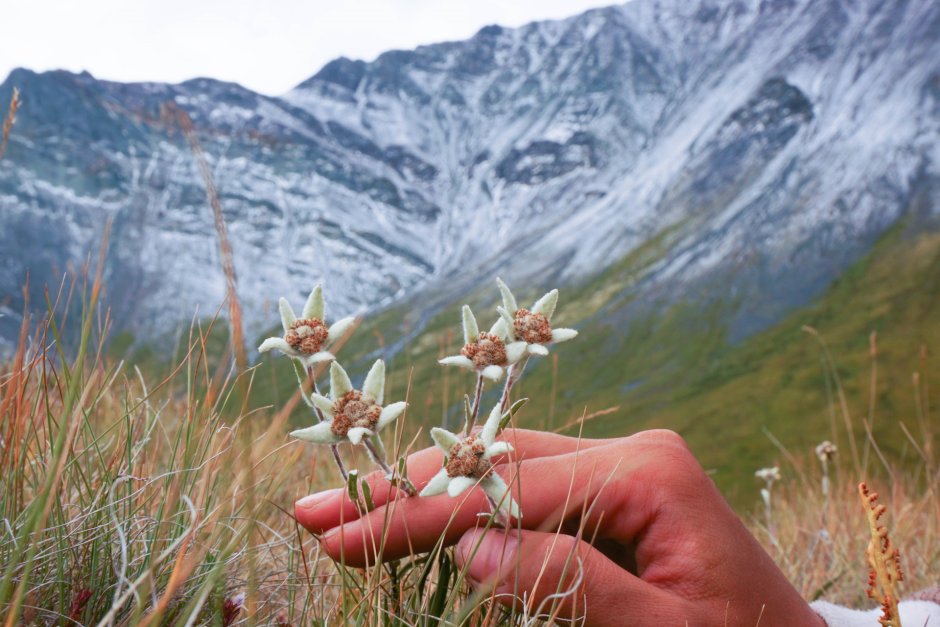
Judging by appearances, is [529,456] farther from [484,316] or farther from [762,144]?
[762,144]

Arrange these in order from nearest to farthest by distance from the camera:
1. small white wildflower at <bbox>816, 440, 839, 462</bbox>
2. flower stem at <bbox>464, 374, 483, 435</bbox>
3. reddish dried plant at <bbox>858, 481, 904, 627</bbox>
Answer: reddish dried plant at <bbox>858, 481, 904, 627</bbox> → flower stem at <bbox>464, 374, 483, 435</bbox> → small white wildflower at <bbox>816, 440, 839, 462</bbox>

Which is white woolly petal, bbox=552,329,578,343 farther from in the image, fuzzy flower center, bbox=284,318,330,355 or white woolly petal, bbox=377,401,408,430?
fuzzy flower center, bbox=284,318,330,355

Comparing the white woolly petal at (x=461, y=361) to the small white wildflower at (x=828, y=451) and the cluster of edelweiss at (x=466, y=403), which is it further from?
the small white wildflower at (x=828, y=451)


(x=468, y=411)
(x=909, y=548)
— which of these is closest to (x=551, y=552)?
(x=468, y=411)

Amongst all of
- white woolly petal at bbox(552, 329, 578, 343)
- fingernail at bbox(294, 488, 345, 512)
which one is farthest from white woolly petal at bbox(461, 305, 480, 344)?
fingernail at bbox(294, 488, 345, 512)

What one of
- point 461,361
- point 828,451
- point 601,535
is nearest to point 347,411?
point 461,361

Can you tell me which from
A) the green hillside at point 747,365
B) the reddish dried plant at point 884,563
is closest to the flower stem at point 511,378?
the reddish dried plant at point 884,563
